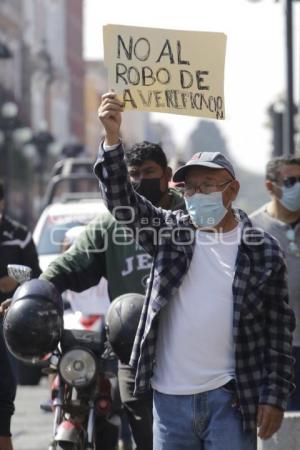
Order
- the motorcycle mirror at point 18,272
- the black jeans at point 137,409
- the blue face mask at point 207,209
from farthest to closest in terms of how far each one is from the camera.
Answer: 1. the black jeans at point 137,409
2. the motorcycle mirror at point 18,272
3. the blue face mask at point 207,209

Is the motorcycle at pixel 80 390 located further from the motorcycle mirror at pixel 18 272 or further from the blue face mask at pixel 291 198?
the blue face mask at pixel 291 198

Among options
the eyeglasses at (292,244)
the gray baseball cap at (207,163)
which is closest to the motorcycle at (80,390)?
the eyeglasses at (292,244)

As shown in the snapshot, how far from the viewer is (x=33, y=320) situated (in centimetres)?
537

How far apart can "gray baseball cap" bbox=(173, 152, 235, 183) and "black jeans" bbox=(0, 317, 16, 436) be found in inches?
81.6

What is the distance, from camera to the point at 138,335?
4750 mm

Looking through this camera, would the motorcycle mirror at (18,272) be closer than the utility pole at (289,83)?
Yes

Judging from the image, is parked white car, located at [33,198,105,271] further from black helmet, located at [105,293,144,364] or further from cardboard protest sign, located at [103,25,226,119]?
cardboard protest sign, located at [103,25,226,119]

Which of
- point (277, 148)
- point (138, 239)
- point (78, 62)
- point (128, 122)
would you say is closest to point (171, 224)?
point (138, 239)

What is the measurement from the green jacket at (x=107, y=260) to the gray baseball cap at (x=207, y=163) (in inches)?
46.2

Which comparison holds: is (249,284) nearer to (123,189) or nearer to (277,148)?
(123,189)

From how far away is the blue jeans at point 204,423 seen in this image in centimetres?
458

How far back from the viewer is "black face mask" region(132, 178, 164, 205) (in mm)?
6133

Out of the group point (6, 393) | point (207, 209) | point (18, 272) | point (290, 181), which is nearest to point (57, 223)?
point (290, 181)

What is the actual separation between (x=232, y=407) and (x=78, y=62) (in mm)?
76608
